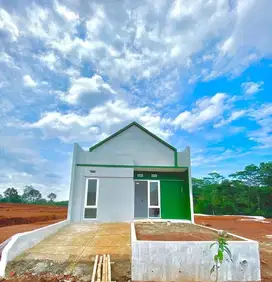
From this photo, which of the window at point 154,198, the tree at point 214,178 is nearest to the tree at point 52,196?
the tree at point 214,178

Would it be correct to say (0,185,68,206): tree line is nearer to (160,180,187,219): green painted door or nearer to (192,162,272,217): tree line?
(192,162,272,217): tree line

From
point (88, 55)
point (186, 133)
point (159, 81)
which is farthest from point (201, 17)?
point (186, 133)

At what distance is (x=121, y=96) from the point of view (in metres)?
14.0

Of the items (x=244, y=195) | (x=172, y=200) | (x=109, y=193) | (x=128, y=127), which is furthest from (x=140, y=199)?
(x=244, y=195)

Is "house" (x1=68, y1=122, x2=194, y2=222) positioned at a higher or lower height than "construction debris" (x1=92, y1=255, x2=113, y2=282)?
higher

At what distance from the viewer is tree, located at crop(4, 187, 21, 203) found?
44.0m

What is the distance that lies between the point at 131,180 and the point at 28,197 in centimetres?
5171

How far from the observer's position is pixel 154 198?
33.5ft

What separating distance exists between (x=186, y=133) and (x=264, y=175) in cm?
1851

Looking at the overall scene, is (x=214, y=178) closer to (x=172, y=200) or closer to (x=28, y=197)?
(x=172, y=200)

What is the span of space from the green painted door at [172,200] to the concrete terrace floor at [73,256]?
14.5 feet

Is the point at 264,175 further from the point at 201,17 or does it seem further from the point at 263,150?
the point at 201,17

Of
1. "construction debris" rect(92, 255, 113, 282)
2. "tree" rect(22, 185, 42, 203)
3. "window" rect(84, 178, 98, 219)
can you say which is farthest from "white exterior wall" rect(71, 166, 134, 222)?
"tree" rect(22, 185, 42, 203)

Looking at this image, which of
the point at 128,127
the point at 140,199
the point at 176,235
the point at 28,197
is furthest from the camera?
the point at 28,197
